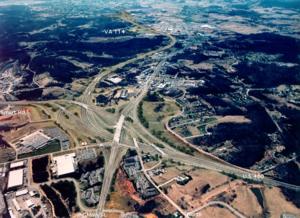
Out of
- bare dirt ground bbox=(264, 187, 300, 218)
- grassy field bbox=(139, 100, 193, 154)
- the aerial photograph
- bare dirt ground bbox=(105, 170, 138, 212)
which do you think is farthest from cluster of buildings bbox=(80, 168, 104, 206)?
bare dirt ground bbox=(264, 187, 300, 218)

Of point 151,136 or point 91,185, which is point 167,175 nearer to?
point 91,185

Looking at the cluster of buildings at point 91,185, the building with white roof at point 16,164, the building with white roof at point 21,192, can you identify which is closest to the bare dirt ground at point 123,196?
the cluster of buildings at point 91,185

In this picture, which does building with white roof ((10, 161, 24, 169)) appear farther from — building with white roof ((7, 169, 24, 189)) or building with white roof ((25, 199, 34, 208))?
building with white roof ((25, 199, 34, 208))

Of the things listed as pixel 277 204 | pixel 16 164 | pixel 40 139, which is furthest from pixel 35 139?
pixel 277 204

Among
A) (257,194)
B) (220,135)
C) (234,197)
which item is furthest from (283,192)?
(220,135)

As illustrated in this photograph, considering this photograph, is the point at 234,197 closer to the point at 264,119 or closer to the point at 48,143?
the point at 264,119

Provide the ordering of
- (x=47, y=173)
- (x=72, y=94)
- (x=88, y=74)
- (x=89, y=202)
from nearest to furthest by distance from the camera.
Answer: (x=89, y=202)
(x=47, y=173)
(x=72, y=94)
(x=88, y=74)

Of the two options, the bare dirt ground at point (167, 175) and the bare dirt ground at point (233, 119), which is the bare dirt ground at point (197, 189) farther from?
the bare dirt ground at point (233, 119)
